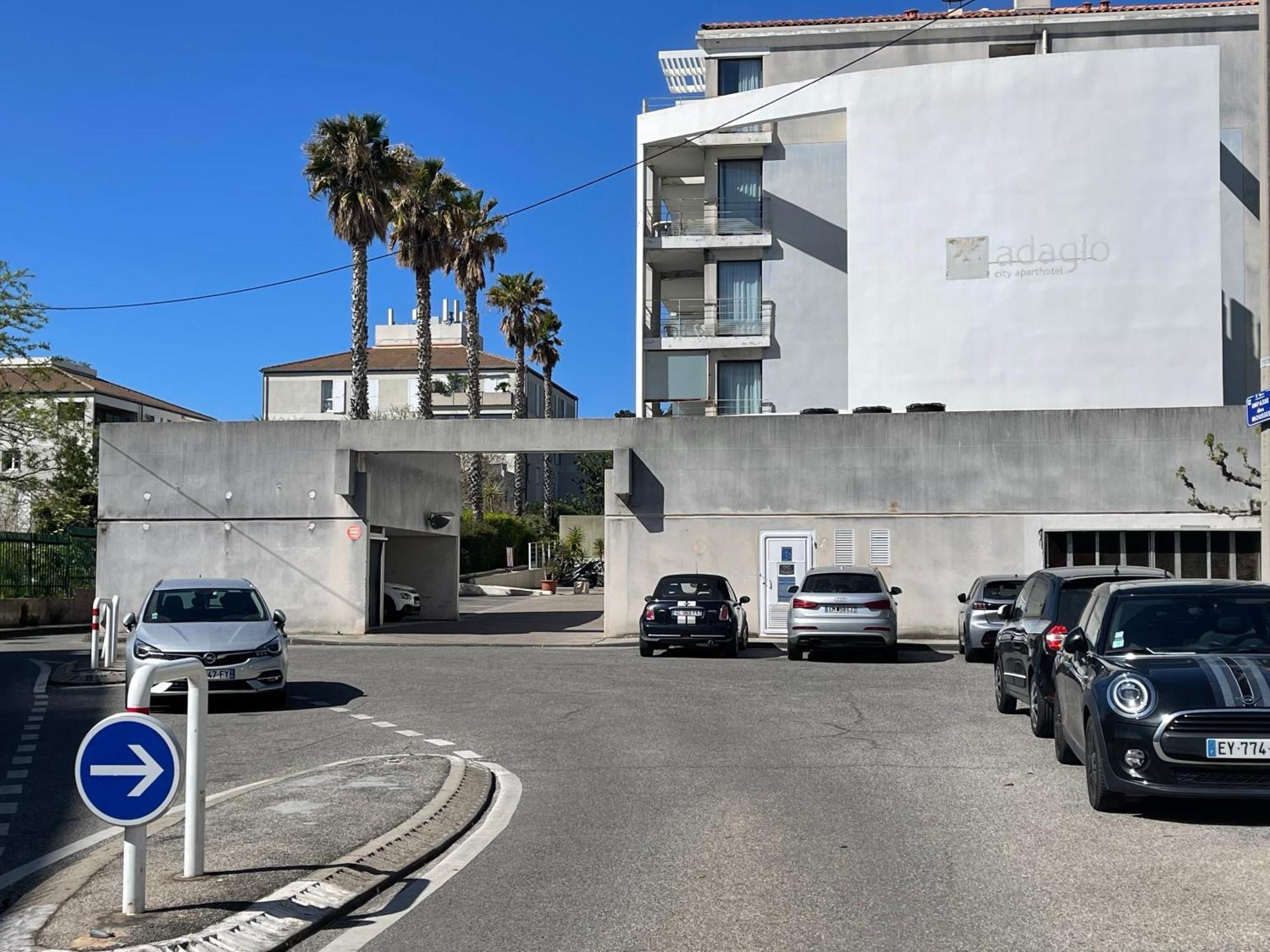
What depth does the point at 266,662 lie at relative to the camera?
15.9 metres

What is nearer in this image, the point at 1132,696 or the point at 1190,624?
the point at 1132,696

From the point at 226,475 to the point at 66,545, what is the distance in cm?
900

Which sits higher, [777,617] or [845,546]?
[845,546]

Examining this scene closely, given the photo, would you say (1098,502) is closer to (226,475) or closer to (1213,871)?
(226,475)

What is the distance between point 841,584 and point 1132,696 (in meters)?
13.8

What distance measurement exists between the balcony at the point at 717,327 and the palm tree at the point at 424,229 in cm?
1105

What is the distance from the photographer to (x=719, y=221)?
41.5 m

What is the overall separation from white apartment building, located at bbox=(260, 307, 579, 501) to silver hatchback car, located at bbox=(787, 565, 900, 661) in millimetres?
58262

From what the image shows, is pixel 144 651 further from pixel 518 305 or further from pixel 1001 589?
pixel 518 305

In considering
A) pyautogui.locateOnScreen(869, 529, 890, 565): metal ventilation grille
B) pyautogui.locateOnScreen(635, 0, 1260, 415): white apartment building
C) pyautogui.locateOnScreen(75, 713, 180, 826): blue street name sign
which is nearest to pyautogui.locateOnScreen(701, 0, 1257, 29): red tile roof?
pyautogui.locateOnScreen(635, 0, 1260, 415): white apartment building

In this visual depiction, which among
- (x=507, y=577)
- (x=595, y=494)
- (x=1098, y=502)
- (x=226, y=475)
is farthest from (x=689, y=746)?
(x=595, y=494)

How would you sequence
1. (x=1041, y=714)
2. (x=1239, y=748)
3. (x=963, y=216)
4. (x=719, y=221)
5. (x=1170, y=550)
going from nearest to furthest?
(x=1239, y=748)
(x=1041, y=714)
(x=1170, y=550)
(x=963, y=216)
(x=719, y=221)

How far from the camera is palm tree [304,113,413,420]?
42344 mm


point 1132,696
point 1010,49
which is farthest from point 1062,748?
point 1010,49
